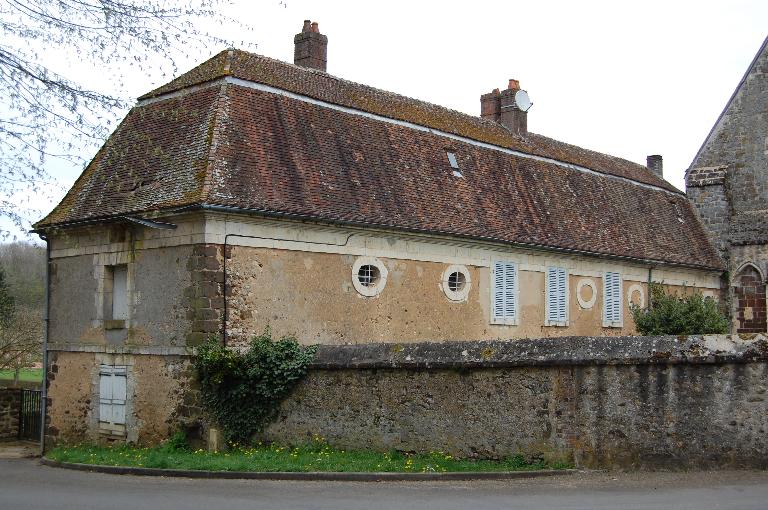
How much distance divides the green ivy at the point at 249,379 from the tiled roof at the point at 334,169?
2.74 meters

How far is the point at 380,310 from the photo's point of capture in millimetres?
19312

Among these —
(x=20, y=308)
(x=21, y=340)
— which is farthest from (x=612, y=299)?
(x=20, y=308)

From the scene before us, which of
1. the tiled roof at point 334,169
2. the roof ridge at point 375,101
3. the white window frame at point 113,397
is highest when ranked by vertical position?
the roof ridge at point 375,101

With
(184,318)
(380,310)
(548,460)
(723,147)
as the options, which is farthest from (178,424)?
(723,147)

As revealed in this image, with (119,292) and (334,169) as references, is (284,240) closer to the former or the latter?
(334,169)

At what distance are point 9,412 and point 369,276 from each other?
416 inches

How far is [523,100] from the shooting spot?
2984 cm

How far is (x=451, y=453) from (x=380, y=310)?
240 inches

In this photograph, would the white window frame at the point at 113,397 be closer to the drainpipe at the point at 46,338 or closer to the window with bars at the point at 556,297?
the drainpipe at the point at 46,338

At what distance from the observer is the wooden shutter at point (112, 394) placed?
18000 mm

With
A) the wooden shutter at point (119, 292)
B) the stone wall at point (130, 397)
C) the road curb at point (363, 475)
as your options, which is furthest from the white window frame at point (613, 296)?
the road curb at point (363, 475)

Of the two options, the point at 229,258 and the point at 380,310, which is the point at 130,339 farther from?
the point at 380,310

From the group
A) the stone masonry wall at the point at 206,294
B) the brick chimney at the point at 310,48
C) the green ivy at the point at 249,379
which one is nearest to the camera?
the green ivy at the point at 249,379

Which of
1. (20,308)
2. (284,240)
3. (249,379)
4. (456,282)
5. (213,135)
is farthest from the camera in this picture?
(20,308)
